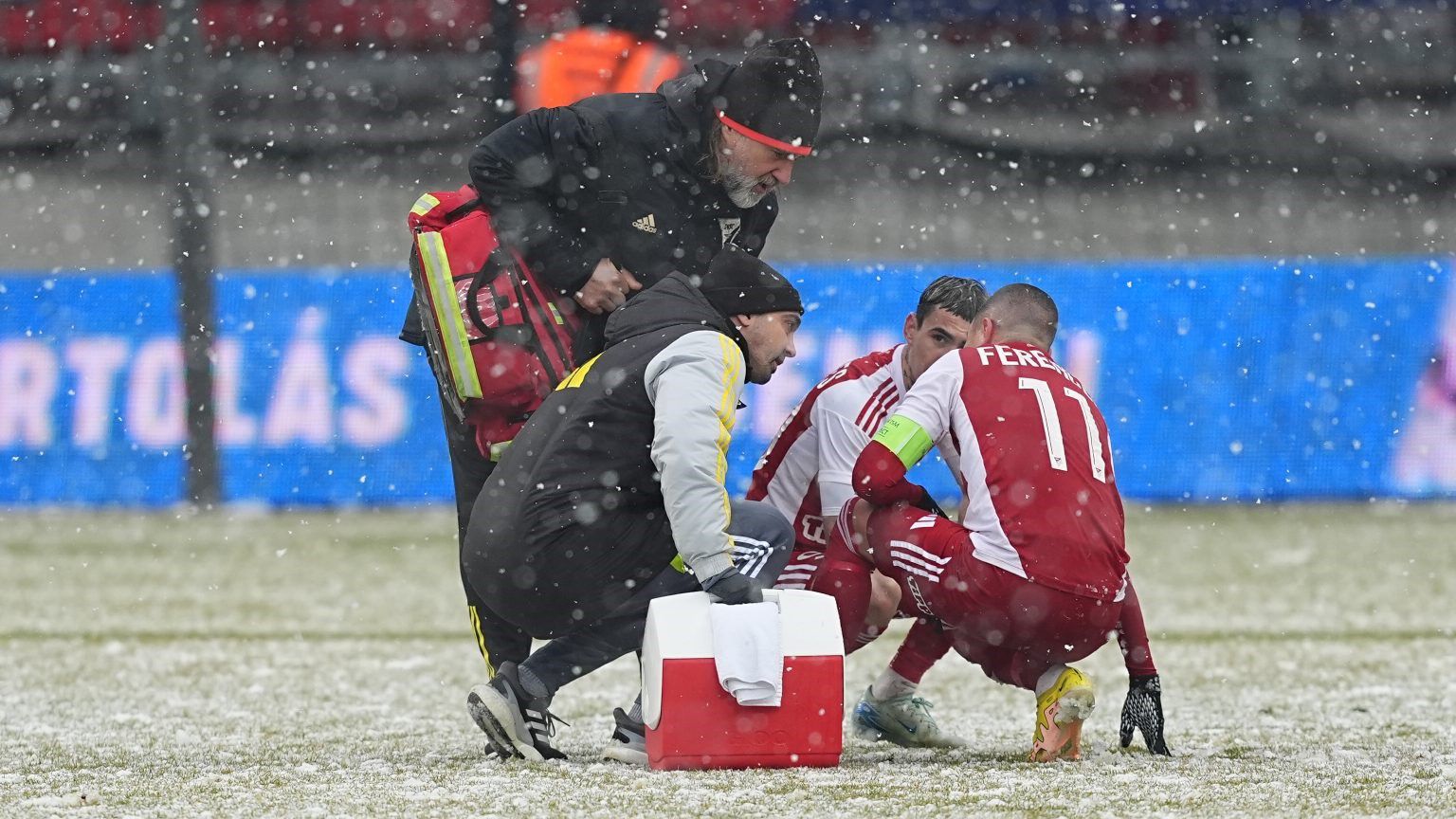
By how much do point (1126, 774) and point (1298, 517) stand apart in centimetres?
762

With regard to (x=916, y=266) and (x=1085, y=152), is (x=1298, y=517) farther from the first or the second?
(x=1085, y=152)

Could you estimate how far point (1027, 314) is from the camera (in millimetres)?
4426

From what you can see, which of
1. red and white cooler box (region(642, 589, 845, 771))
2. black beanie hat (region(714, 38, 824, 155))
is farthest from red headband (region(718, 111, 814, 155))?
red and white cooler box (region(642, 589, 845, 771))

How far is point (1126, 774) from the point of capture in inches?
152

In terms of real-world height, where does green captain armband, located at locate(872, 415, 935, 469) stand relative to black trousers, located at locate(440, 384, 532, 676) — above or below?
above

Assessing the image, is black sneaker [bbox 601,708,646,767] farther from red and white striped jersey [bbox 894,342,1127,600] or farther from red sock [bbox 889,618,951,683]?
red and white striped jersey [bbox 894,342,1127,600]

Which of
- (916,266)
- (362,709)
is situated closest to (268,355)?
(916,266)

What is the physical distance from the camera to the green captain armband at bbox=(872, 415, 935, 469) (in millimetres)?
4168

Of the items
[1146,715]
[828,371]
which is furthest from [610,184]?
[828,371]

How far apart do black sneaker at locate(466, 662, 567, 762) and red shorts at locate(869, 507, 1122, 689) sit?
83cm

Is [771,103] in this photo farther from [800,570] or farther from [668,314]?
[800,570]

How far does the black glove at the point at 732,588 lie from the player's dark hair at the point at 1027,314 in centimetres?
95

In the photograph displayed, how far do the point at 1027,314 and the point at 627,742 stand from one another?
4.39 feet

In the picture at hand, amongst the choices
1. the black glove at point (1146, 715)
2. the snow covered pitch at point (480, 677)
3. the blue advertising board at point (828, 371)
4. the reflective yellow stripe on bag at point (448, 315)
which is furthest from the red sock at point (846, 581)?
the blue advertising board at point (828, 371)
